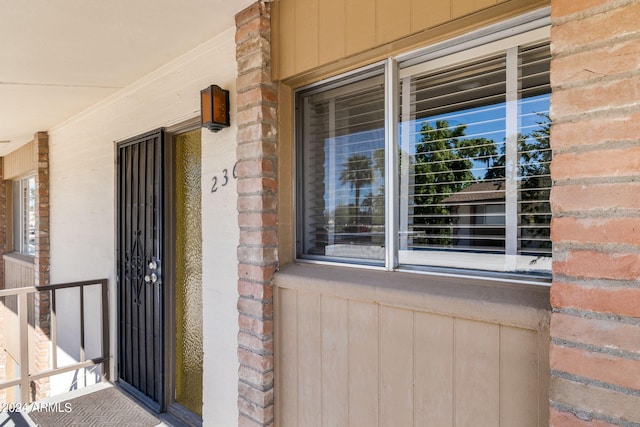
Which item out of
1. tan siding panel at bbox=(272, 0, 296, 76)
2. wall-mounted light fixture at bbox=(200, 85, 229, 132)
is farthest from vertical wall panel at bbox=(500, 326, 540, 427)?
wall-mounted light fixture at bbox=(200, 85, 229, 132)

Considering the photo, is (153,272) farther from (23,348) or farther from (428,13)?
(428,13)

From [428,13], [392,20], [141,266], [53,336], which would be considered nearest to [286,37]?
[392,20]

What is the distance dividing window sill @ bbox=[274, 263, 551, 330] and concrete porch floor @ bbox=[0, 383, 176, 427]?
1814 millimetres

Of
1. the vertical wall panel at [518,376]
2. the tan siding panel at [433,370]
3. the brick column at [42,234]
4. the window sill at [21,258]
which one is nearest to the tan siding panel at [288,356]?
the tan siding panel at [433,370]

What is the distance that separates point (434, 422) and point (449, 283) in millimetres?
516

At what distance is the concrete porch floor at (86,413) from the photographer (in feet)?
8.95

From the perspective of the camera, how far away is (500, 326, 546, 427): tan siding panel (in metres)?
1.21

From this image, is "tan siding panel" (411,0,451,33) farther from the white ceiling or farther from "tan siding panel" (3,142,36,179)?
"tan siding panel" (3,142,36,179)

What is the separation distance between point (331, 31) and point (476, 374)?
153 centimetres

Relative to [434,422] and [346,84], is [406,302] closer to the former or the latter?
[434,422]

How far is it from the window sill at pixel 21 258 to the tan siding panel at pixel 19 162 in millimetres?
1297

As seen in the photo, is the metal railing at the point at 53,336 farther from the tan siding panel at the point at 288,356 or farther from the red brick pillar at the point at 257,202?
the tan siding panel at the point at 288,356

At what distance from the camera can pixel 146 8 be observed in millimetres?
1995

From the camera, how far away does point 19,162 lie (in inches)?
232
